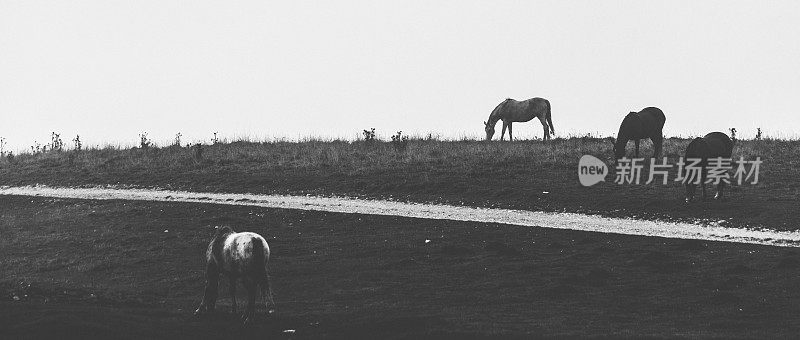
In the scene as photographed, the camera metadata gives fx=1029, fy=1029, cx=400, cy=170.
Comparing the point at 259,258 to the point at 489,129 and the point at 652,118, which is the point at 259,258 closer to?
the point at 652,118

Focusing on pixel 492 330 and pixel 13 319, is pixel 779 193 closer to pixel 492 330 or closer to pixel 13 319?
pixel 492 330

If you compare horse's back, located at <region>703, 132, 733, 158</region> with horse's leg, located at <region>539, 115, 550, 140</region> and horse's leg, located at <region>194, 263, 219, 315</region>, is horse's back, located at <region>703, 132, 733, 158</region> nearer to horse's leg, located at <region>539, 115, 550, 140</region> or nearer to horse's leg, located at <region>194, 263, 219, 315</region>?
horse's leg, located at <region>539, 115, 550, 140</region>

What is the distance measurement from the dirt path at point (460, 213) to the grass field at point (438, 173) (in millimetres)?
1043

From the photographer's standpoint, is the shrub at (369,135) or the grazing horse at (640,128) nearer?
the grazing horse at (640,128)

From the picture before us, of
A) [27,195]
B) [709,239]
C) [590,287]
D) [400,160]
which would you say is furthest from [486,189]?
[27,195]

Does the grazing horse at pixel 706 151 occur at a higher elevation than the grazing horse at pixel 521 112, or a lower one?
lower

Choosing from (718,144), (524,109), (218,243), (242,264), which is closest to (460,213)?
(718,144)

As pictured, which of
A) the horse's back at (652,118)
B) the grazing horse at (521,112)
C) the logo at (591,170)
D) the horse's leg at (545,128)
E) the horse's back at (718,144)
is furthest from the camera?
the grazing horse at (521,112)

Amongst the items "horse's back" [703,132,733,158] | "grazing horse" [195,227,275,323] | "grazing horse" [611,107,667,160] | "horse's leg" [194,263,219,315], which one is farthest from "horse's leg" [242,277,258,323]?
"grazing horse" [611,107,667,160]

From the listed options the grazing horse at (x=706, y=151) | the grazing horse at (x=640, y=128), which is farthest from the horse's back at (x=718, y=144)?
the grazing horse at (x=640, y=128)

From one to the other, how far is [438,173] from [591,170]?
17.3ft

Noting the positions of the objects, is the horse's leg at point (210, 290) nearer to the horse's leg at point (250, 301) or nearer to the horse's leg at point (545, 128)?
the horse's leg at point (250, 301)

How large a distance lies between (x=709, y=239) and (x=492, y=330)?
1070cm

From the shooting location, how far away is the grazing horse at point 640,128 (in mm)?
33500
